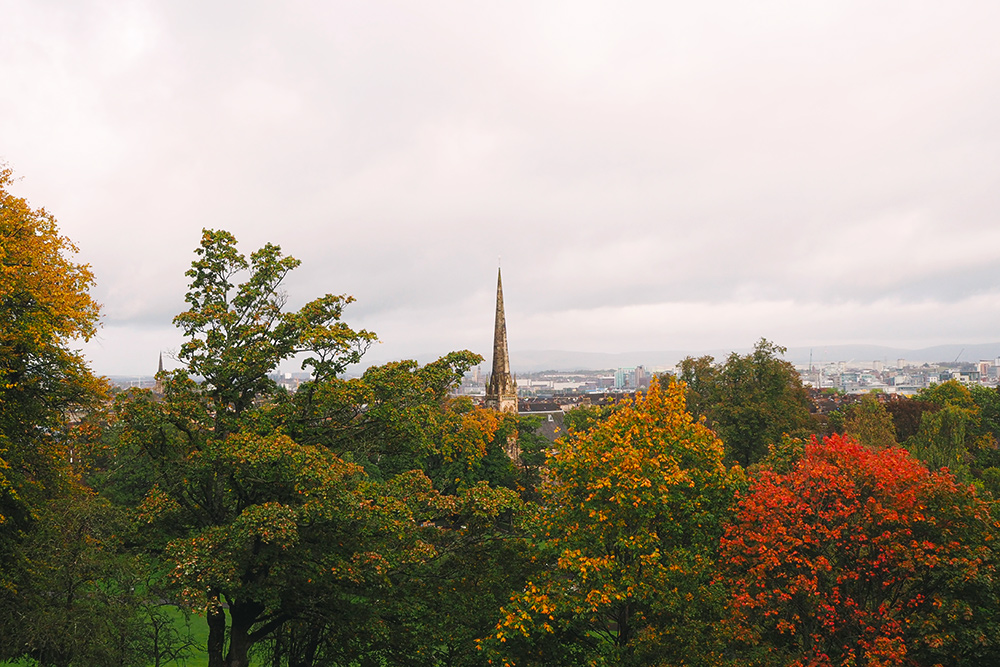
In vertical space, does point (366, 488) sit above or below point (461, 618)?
above

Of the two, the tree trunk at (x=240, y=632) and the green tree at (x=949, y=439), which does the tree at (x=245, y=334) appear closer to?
the tree trunk at (x=240, y=632)

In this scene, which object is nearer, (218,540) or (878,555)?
(218,540)

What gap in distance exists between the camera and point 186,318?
51.0 ft

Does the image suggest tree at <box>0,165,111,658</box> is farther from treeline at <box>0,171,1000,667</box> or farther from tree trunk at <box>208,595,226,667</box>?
tree trunk at <box>208,595,226,667</box>

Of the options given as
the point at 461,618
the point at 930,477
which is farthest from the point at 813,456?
the point at 461,618

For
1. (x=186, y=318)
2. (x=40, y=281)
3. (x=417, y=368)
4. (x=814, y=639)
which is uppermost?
(x=40, y=281)

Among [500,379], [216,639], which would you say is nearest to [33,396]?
[216,639]

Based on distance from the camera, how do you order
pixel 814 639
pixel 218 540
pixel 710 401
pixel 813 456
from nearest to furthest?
pixel 218 540, pixel 814 639, pixel 813 456, pixel 710 401

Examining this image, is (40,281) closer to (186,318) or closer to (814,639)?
(186,318)

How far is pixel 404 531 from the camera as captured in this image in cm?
1496

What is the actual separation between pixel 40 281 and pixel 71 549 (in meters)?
6.88

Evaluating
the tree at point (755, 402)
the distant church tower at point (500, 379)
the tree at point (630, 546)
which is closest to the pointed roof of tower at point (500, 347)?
the distant church tower at point (500, 379)

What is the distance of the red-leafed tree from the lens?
1438 centimetres

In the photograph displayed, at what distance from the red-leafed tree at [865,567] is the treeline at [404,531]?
0.22 ft
